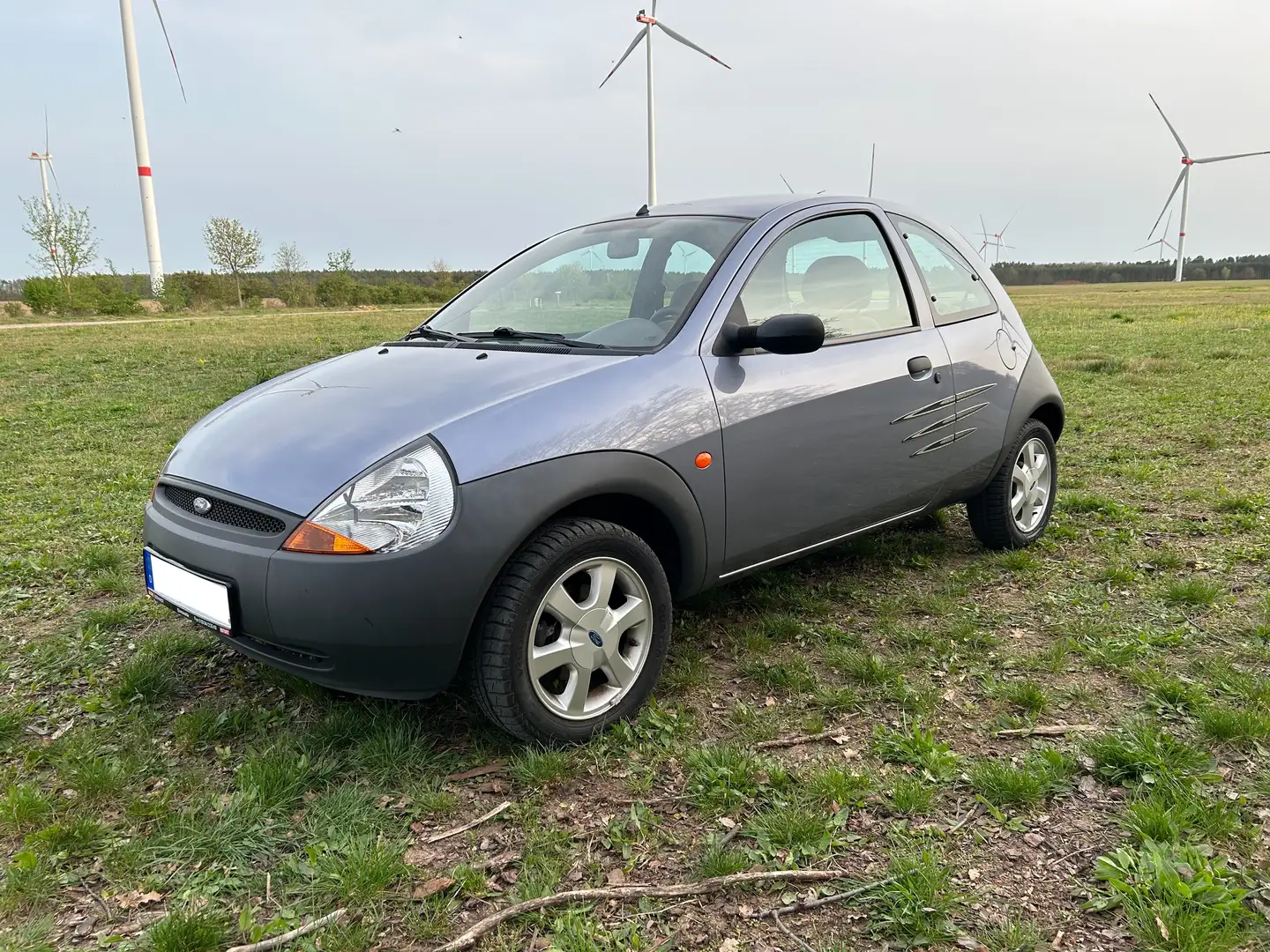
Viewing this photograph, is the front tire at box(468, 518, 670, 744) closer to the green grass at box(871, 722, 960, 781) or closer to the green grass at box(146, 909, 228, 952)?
the green grass at box(871, 722, 960, 781)

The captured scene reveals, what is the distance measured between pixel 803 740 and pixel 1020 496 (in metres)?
2.34

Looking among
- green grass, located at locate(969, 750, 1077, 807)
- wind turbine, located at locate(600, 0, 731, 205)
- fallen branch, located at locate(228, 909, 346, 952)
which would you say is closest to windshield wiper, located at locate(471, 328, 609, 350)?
green grass, located at locate(969, 750, 1077, 807)

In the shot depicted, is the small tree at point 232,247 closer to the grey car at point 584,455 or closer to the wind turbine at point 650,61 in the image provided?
the wind turbine at point 650,61

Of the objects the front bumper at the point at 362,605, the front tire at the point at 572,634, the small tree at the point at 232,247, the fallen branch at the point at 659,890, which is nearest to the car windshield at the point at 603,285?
the front tire at the point at 572,634

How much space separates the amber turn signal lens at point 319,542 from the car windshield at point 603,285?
3.85 feet

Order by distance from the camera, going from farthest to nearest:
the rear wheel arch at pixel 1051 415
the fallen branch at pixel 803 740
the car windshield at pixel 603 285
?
the rear wheel arch at pixel 1051 415, the car windshield at pixel 603 285, the fallen branch at pixel 803 740

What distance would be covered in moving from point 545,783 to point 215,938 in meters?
0.91

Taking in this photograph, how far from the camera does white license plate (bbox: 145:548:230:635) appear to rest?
2596 mm

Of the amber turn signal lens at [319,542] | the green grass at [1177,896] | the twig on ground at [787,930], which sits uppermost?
the amber turn signal lens at [319,542]

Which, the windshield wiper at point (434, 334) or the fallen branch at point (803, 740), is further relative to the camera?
the windshield wiper at point (434, 334)

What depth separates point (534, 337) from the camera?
340 cm

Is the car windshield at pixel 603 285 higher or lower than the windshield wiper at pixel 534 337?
higher

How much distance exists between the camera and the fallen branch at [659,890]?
6.99 feet

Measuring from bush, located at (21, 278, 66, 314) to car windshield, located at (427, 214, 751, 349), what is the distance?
1322 inches
